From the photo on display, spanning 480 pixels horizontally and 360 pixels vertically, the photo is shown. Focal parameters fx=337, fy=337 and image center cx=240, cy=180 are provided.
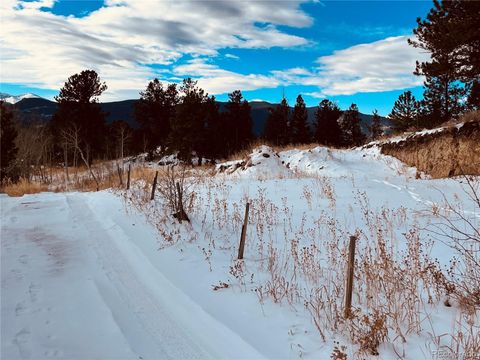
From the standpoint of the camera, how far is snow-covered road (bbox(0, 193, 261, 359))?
3275 mm

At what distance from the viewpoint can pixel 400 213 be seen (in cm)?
729

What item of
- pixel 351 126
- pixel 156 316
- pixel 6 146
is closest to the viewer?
pixel 156 316

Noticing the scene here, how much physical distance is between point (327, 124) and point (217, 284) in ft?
132

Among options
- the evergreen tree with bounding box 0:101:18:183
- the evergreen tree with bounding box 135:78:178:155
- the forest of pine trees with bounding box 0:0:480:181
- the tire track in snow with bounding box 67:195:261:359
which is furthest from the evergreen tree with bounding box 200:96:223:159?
the tire track in snow with bounding box 67:195:261:359

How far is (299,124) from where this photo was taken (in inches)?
1610

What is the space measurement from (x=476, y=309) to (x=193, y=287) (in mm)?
3371

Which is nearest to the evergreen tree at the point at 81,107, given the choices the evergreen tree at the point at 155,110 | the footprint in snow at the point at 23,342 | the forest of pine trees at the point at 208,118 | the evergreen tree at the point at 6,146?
the forest of pine trees at the point at 208,118

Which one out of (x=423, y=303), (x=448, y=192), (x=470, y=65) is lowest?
(x=423, y=303)

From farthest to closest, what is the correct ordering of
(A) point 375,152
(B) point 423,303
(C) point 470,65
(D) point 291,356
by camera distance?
(A) point 375,152 → (C) point 470,65 → (B) point 423,303 → (D) point 291,356

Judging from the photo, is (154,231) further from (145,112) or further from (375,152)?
(145,112)

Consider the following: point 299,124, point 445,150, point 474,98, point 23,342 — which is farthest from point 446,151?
point 299,124

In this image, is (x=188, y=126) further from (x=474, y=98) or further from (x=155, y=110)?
(x=474, y=98)

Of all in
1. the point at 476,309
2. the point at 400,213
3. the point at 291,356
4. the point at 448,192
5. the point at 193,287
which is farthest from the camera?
the point at 448,192

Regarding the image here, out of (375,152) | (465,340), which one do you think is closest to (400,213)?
(465,340)
